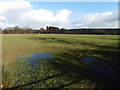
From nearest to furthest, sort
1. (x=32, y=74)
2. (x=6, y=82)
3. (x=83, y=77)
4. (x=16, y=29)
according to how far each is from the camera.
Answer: (x=6, y=82) → (x=83, y=77) → (x=32, y=74) → (x=16, y=29)

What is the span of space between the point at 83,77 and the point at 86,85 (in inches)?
29.0

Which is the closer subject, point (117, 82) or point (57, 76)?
point (117, 82)

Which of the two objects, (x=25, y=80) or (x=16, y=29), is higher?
(x=16, y=29)

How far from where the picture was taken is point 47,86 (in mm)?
4414

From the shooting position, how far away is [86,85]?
446cm

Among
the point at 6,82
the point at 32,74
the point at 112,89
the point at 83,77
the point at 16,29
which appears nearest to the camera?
the point at 112,89

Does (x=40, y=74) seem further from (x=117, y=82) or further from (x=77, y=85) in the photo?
(x=117, y=82)

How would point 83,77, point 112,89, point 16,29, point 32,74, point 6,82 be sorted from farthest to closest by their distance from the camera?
point 16,29 < point 32,74 < point 83,77 < point 6,82 < point 112,89

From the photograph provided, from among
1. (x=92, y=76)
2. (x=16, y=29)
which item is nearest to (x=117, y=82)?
(x=92, y=76)

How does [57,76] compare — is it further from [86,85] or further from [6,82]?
[6,82]

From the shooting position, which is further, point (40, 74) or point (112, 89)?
point (40, 74)

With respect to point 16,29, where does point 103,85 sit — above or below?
below

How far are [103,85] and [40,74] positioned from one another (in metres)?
3.55

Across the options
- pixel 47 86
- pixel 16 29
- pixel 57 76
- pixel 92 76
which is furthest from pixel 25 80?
pixel 16 29
